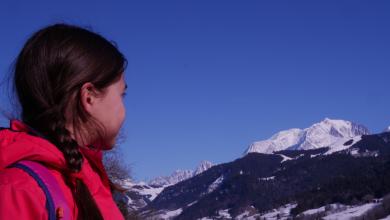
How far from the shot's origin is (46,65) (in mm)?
2010

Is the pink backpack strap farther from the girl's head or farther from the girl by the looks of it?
the girl's head

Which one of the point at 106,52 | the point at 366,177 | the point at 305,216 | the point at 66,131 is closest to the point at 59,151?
the point at 66,131

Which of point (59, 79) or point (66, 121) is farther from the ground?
point (59, 79)

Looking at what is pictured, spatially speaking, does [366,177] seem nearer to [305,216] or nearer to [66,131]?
[305,216]

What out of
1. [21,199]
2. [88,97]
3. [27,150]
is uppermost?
[88,97]

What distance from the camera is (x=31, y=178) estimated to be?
5.65ft

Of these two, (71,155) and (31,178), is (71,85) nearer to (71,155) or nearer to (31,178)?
(71,155)

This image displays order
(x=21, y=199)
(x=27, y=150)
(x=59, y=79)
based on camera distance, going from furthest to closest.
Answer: (x=59, y=79)
(x=27, y=150)
(x=21, y=199)

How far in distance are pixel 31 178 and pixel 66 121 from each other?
0.35m

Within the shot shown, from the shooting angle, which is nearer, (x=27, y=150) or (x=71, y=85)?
(x=27, y=150)

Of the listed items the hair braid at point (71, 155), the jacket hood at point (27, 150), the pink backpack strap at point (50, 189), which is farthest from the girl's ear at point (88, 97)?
the pink backpack strap at point (50, 189)

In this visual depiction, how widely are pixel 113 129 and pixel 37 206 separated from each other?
54 cm

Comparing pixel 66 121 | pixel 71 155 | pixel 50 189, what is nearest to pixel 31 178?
pixel 50 189

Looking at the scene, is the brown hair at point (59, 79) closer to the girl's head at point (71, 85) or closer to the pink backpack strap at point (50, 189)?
the girl's head at point (71, 85)
